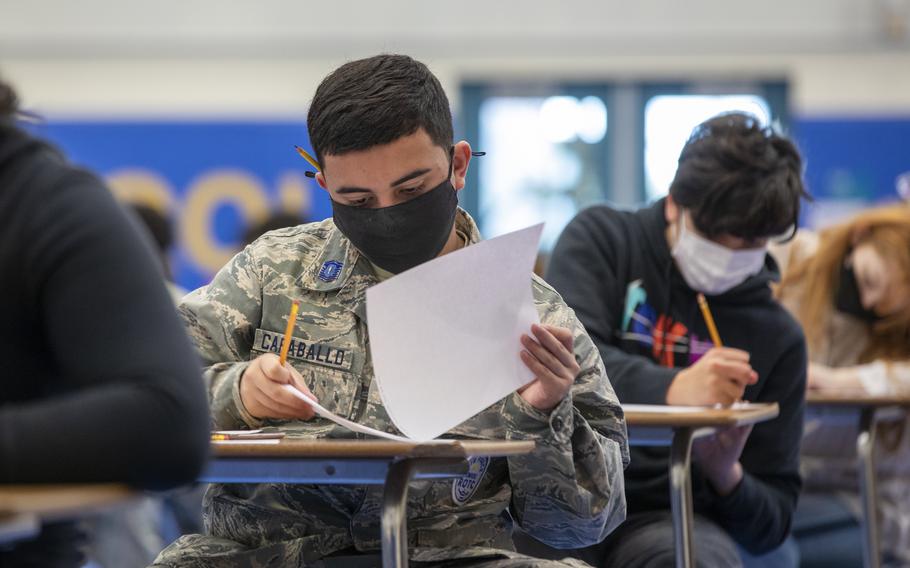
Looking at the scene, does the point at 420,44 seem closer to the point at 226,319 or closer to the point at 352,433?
the point at 226,319

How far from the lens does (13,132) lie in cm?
111

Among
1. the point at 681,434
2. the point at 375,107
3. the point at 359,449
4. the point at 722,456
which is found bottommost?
the point at 722,456

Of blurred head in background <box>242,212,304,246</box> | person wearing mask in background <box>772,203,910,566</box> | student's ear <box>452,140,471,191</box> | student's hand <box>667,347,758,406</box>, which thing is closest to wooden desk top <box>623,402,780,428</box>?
student's hand <box>667,347,758,406</box>

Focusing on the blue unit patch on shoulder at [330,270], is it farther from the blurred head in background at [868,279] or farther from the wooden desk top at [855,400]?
the blurred head in background at [868,279]

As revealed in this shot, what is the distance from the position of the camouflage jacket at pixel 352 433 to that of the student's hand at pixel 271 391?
0.03 m

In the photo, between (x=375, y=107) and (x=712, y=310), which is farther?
(x=712, y=310)

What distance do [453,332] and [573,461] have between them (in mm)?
243

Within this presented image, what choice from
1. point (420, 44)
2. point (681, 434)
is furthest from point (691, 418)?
point (420, 44)

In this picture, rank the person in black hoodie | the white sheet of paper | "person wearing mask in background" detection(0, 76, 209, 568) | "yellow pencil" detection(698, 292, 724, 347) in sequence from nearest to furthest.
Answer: "person wearing mask in background" detection(0, 76, 209, 568)
the white sheet of paper
the person in black hoodie
"yellow pencil" detection(698, 292, 724, 347)

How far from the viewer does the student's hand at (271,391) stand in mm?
1558

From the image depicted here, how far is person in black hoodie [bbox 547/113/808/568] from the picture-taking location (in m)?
2.38

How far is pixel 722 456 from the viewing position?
7.70ft

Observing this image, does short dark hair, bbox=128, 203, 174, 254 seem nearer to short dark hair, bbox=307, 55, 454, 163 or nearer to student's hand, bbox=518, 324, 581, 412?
short dark hair, bbox=307, 55, 454, 163

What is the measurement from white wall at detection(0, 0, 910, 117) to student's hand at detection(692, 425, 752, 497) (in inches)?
211
